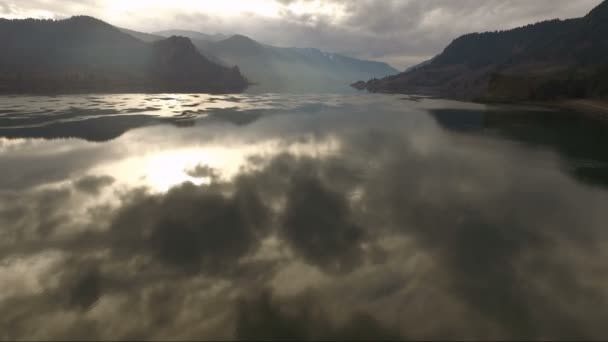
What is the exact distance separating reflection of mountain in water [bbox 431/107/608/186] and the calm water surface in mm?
868

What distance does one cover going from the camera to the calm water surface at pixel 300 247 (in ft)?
34.1

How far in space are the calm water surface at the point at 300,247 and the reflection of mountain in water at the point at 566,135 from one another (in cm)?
87

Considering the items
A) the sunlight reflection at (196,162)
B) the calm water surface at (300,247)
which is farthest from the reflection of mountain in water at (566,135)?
the sunlight reflection at (196,162)

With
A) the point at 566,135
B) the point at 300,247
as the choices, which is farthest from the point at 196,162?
the point at 566,135

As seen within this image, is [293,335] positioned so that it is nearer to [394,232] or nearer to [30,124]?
[394,232]

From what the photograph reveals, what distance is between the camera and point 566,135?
161 feet

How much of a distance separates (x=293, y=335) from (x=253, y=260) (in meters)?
4.51

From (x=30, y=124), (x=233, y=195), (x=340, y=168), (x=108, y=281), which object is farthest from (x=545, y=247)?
(x=30, y=124)

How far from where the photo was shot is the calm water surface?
1041cm

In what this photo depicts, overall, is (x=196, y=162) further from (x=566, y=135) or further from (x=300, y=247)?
(x=566, y=135)

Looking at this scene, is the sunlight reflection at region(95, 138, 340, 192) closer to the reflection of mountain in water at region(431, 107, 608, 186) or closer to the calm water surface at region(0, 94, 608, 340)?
the calm water surface at region(0, 94, 608, 340)

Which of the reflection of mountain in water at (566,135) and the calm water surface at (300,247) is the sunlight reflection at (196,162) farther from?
the reflection of mountain in water at (566,135)

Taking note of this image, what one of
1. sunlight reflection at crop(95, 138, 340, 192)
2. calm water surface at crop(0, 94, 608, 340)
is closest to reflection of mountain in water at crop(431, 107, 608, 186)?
calm water surface at crop(0, 94, 608, 340)

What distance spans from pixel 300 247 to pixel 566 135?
55.6 m
